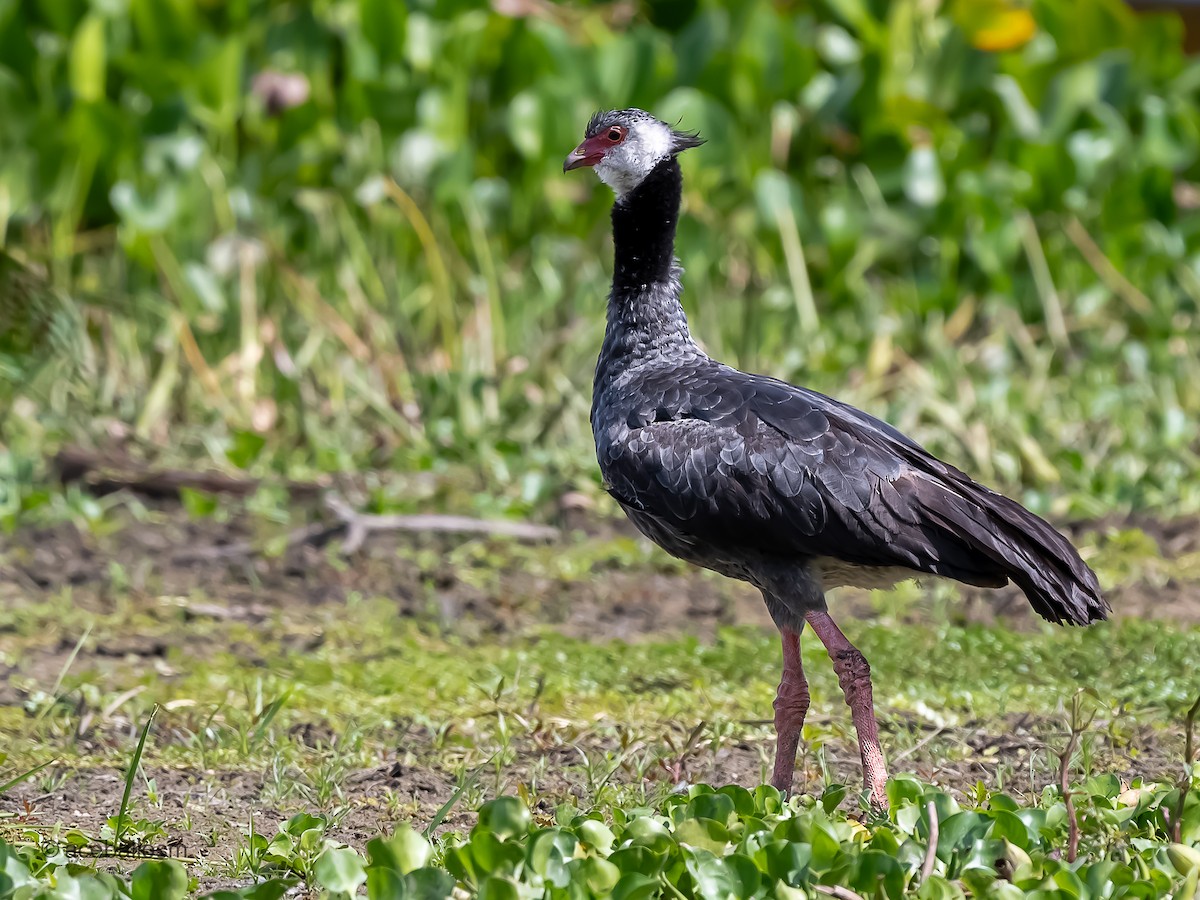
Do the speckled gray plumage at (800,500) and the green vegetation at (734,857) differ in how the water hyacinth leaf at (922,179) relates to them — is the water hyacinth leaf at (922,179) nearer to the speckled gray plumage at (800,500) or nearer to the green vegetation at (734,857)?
the speckled gray plumage at (800,500)

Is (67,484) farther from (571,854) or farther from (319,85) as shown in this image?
(571,854)

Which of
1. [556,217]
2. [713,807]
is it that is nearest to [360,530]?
[713,807]

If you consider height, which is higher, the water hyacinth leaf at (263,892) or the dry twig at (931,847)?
the dry twig at (931,847)

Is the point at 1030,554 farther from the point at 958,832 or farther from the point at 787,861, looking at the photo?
the point at 787,861

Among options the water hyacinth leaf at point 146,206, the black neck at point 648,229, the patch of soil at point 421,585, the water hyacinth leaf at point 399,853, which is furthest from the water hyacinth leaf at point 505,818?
the water hyacinth leaf at point 146,206

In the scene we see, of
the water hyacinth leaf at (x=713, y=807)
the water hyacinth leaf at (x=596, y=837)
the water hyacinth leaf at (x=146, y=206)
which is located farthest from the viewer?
the water hyacinth leaf at (x=146, y=206)

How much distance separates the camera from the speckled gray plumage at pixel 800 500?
303cm

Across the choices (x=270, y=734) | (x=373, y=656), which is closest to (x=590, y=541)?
(x=373, y=656)

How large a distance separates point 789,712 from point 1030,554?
565 millimetres

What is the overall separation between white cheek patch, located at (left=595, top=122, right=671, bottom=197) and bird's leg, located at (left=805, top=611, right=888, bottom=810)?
3.97 feet

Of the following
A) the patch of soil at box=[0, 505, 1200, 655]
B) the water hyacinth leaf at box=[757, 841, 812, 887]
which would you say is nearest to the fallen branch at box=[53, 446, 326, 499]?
the patch of soil at box=[0, 505, 1200, 655]

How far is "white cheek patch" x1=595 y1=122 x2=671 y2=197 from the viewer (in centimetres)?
374

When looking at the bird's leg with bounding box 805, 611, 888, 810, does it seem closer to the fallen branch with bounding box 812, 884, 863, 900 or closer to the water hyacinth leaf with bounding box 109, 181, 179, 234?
the fallen branch with bounding box 812, 884, 863, 900

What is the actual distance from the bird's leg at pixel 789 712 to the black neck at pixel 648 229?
3.17 ft
